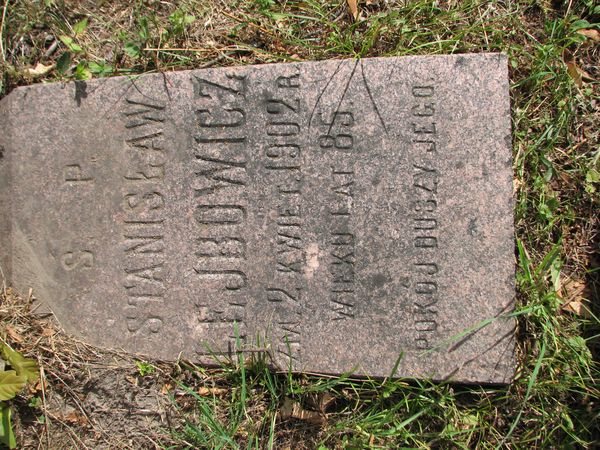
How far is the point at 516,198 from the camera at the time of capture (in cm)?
246

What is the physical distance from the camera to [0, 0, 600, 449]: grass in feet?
7.60

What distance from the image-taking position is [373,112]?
213 centimetres

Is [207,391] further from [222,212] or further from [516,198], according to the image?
[516,198]

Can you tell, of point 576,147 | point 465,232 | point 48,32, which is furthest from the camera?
point 48,32

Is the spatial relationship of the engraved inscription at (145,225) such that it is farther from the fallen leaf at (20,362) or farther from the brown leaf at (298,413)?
the brown leaf at (298,413)

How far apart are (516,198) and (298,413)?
4.38 ft

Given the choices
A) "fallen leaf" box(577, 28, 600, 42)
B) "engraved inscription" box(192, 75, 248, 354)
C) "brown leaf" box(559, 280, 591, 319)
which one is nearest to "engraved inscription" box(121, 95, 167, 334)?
"engraved inscription" box(192, 75, 248, 354)

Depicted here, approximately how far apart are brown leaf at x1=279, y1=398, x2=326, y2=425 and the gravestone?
259mm

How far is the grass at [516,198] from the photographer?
2.32m

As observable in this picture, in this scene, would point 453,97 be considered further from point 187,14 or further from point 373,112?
point 187,14

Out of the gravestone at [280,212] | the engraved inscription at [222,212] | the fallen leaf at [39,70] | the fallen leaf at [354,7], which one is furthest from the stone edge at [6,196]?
the fallen leaf at [354,7]

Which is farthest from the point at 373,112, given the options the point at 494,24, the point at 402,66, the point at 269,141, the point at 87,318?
the point at 87,318

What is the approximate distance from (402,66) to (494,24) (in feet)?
2.32

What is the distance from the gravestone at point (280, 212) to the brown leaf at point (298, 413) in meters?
0.26
